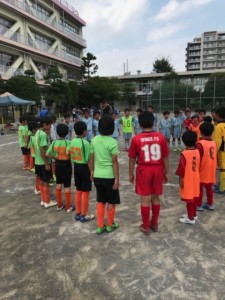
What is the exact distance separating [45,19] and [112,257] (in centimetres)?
3796

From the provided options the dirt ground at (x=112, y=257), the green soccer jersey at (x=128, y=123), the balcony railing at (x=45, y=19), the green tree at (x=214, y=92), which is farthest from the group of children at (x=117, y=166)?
the balcony railing at (x=45, y=19)

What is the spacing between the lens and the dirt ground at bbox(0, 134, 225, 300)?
2783 millimetres

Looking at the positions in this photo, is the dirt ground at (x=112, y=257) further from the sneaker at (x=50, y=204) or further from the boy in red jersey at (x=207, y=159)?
the boy in red jersey at (x=207, y=159)

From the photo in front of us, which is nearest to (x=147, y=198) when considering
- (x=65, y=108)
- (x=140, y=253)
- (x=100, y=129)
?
(x=140, y=253)

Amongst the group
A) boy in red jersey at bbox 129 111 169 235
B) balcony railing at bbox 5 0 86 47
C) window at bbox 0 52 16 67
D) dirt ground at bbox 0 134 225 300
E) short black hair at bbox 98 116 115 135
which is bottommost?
dirt ground at bbox 0 134 225 300

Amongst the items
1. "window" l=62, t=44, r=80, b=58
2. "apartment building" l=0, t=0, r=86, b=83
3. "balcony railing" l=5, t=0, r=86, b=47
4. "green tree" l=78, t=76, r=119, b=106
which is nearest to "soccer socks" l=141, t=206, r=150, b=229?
"apartment building" l=0, t=0, r=86, b=83

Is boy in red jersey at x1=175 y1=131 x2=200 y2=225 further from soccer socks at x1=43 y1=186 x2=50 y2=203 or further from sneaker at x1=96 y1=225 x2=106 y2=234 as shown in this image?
soccer socks at x1=43 y1=186 x2=50 y2=203

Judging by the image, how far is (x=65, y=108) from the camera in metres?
36.8

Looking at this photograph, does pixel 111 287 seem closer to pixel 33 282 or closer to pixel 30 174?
pixel 33 282

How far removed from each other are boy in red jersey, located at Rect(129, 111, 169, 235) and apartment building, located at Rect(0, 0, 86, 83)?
2654 centimetres

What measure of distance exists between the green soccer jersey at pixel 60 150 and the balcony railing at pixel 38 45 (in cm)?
2734

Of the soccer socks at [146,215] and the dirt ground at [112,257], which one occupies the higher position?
the soccer socks at [146,215]

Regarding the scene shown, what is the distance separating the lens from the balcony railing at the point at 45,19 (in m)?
29.7

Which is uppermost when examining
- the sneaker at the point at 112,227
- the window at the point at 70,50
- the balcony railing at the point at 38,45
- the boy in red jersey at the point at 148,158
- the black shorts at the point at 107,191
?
the window at the point at 70,50
